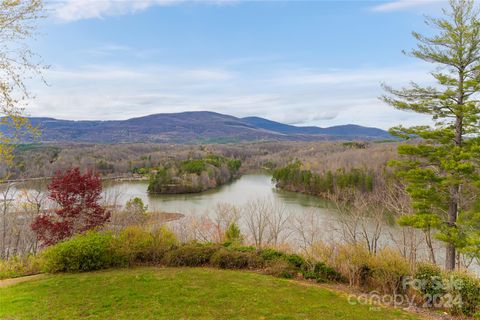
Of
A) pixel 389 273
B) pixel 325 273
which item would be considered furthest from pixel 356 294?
pixel 325 273

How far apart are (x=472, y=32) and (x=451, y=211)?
6.17m

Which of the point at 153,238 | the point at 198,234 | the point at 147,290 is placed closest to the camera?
the point at 147,290

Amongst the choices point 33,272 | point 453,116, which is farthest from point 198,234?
point 453,116

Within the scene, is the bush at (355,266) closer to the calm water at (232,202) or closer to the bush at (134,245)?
the bush at (134,245)

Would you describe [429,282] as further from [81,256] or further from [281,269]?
[81,256]

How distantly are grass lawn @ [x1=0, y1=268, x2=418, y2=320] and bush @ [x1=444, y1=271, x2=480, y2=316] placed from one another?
1.22 metres

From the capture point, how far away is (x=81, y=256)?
375 inches

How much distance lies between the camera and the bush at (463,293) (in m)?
6.98

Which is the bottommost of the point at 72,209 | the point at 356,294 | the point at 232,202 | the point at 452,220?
the point at 232,202

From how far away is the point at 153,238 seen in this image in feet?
34.9

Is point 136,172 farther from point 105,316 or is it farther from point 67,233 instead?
point 105,316

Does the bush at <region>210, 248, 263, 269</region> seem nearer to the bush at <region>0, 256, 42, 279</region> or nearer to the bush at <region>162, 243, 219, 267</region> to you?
the bush at <region>162, 243, 219, 267</region>

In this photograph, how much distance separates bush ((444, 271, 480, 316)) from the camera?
6.98 meters

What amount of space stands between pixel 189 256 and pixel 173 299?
325cm
